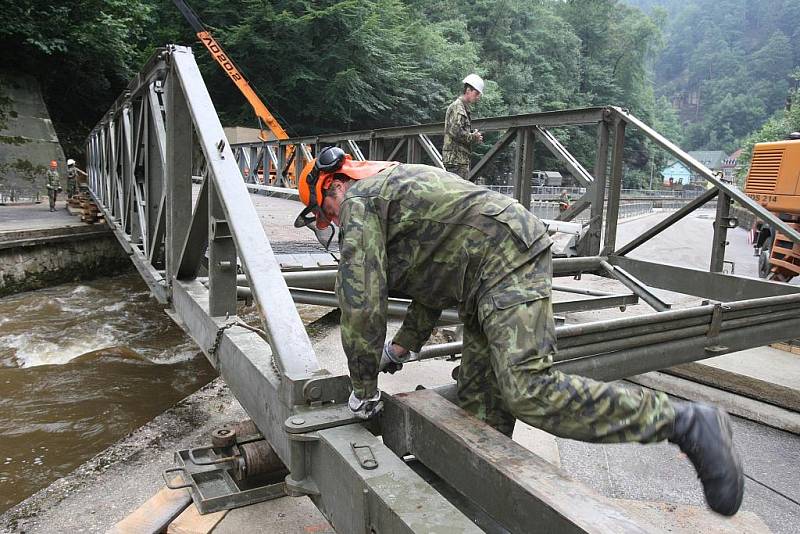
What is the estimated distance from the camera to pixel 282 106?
2669 centimetres

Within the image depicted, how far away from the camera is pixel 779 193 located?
313 inches

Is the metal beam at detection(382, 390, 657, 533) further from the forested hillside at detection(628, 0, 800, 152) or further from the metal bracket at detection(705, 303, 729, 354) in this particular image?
the forested hillside at detection(628, 0, 800, 152)

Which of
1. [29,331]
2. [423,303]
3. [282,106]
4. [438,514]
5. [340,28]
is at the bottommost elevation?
[29,331]

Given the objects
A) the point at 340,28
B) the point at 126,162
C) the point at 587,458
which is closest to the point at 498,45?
the point at 340,28

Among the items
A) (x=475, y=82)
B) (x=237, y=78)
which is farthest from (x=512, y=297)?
(x=237, y=78)

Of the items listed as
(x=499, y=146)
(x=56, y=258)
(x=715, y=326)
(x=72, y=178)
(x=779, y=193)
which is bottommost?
(x=56, y=258)

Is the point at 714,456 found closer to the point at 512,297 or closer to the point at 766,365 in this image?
the point at 512,297

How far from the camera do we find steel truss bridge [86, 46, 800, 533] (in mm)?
1542

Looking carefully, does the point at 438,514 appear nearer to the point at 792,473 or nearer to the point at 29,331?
the point at 792,473

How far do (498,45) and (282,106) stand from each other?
23.3m

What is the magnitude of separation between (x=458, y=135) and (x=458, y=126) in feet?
0.31

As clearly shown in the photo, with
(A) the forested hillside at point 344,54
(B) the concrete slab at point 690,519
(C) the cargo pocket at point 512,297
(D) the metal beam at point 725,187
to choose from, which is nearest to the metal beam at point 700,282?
(D) the metal beam at point 725,187

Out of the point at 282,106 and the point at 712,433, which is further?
the point at 282,106

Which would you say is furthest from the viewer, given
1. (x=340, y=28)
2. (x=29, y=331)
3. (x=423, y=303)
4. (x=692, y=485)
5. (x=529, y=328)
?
(x=340, y=28)
